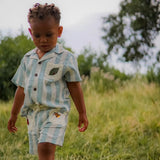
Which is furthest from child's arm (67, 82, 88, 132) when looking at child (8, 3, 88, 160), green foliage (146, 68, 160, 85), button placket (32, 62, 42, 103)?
green foliage (146, 68, 160, 85)

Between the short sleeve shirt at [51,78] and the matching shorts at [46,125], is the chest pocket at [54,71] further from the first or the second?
the matching shorts at [46,125]

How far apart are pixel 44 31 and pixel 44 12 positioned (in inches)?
6.5

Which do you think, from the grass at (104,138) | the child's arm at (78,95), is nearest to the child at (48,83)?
the child's arm at (78,95)

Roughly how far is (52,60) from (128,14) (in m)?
6.90

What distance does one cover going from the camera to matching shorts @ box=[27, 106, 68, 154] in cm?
250

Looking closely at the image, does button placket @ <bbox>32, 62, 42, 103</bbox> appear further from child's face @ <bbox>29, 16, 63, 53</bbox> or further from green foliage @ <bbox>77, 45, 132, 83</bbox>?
green foliage @ <bbox>77, 45, 132, 83</bbox>

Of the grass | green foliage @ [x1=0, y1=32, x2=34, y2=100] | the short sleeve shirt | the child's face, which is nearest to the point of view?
the child's face

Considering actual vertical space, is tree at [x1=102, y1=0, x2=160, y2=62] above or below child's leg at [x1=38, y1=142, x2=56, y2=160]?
above

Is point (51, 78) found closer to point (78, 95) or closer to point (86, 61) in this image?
point (78, 95)

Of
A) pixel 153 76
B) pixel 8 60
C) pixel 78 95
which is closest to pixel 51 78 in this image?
pixel 78 95

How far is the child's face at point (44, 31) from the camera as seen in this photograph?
96.8 inches

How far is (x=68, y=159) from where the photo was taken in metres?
3.77

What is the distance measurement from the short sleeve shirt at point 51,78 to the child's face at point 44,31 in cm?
12

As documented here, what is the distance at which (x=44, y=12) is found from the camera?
8.14 ft
